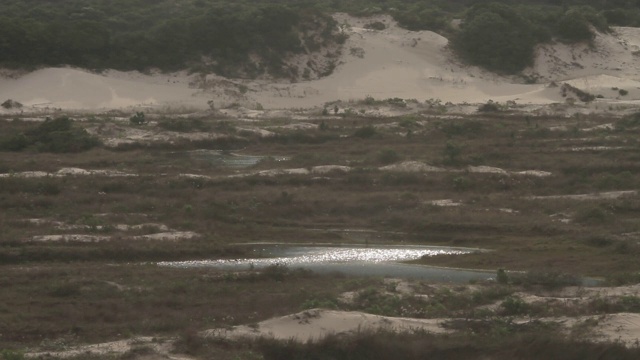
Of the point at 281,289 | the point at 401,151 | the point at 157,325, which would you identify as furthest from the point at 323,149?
the point at 157,325

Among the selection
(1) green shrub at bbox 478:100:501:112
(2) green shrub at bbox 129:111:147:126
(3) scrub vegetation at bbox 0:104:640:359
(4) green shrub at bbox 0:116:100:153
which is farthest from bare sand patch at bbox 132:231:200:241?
(1) green shrub at bbox 478:100:501:112

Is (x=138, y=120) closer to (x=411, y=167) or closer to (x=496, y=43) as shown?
(x=411, y=167)

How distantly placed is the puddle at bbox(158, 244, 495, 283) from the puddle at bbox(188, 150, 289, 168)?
1057cm

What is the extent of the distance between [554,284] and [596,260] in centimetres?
344

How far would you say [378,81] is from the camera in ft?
181

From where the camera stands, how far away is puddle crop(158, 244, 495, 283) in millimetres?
20516

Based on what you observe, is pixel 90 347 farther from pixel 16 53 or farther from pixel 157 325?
pixel 16 53

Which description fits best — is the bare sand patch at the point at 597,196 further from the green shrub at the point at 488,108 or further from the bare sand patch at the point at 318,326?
the green shrub at the point at 488,108

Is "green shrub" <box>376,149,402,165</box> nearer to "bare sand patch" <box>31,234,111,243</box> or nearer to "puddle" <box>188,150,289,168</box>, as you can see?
"puddle" <box>188,150,289,168</box>

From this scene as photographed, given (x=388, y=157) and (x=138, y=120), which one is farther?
(x=138, y=120)

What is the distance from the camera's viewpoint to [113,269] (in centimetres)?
1945

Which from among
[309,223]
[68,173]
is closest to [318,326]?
[309,223]

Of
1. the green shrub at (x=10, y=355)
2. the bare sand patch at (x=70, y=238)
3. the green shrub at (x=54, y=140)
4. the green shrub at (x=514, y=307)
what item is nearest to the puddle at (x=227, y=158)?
the green shrub at (x=54, y=140)

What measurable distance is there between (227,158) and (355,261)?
568 inches
